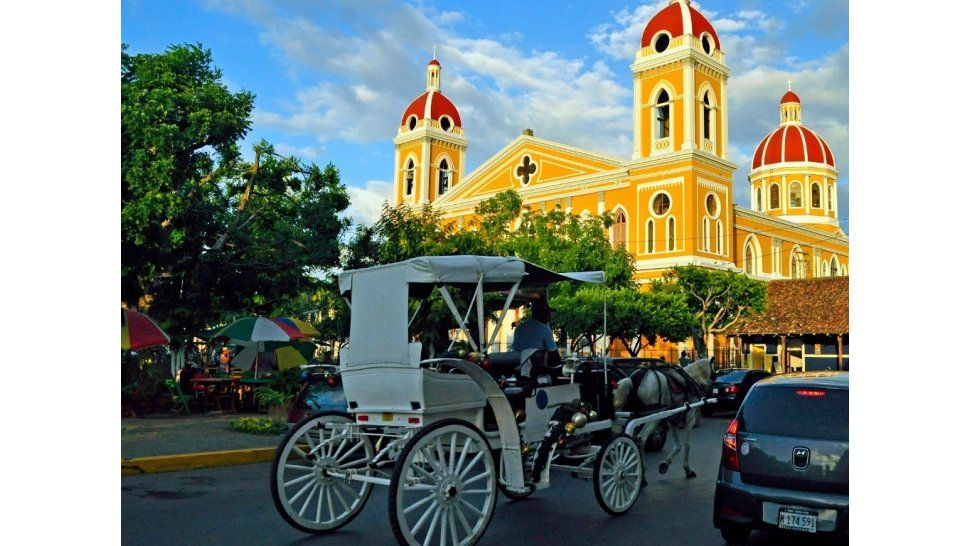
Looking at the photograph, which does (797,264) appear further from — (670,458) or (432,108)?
(670,458)

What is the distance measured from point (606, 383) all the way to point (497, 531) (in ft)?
7.42

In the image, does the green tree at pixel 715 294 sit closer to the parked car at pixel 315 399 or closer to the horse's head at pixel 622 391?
the parked car at pixel 315 399

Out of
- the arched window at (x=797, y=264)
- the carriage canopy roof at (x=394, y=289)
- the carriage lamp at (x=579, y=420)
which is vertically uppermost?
the arched window at (x=797, y=264)

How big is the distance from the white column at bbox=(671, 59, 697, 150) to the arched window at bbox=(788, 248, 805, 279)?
19129 millimetres

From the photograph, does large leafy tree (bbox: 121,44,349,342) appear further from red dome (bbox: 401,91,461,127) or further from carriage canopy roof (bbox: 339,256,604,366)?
red dome (bbox: 401,91,461,127)

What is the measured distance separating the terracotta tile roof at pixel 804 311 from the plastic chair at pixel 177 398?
81.9 ft

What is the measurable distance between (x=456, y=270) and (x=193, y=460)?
580cm

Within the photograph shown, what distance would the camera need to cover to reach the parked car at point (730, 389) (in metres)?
22.0

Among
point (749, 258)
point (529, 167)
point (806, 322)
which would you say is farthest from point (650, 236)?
point (806, 322)

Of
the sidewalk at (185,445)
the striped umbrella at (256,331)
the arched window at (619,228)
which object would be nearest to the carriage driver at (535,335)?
the sidewalk at (185,445)

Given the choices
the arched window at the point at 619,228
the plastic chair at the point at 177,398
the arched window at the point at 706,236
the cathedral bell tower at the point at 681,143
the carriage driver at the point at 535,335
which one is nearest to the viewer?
the carriage driver at the point at 535,335

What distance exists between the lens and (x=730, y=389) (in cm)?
2230

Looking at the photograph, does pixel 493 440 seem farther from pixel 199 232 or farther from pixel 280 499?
pixel 199 232

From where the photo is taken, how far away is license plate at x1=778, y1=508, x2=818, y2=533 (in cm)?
577
